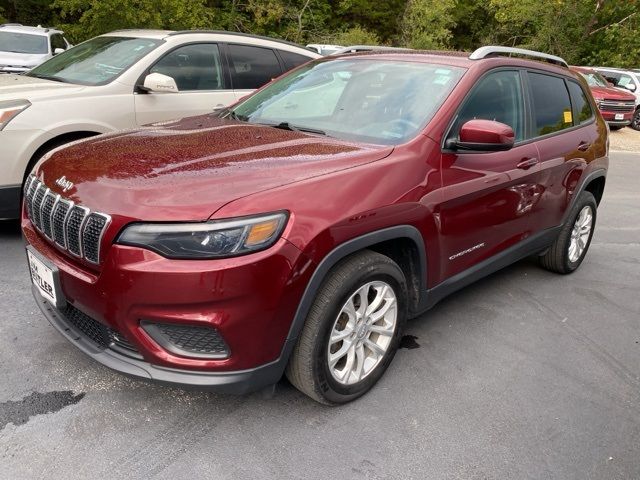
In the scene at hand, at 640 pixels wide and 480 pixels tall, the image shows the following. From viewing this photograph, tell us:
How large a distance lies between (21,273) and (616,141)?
52.6 ft

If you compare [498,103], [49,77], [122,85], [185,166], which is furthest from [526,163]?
[49,77]

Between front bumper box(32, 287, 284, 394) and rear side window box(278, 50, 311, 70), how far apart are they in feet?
14.6

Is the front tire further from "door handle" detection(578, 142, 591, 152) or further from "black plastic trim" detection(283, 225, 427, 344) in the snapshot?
"door handle" detection(578, 142, 591, 152)

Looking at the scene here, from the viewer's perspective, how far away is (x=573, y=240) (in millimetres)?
4707

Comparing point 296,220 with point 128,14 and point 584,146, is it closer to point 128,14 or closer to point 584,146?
point 584,146

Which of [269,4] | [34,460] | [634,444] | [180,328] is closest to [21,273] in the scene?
[34,460]

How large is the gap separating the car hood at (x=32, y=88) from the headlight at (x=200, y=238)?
286 centimetres

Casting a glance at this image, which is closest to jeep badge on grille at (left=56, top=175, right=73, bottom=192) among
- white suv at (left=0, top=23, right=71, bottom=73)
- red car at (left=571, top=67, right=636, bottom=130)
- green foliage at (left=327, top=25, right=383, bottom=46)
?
white suv at (left=0, top=23, right=71, bottom=73)

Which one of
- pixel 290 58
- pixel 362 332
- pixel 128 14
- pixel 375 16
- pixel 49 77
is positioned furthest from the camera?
pixel 375 16

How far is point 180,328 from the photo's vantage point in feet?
7.27

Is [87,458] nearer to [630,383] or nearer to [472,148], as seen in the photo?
[472,148]

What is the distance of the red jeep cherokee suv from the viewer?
2.16m

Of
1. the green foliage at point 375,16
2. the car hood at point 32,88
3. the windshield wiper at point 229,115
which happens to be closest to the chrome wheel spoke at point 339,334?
the windshield wiper at point 229,115

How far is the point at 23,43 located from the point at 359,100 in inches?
443
